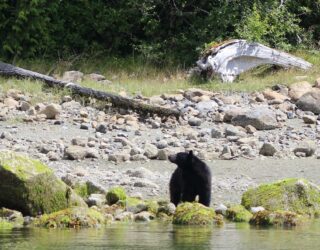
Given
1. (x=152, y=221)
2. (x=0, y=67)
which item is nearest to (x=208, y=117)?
(x=0, y=67)

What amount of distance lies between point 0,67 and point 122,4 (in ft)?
19.4

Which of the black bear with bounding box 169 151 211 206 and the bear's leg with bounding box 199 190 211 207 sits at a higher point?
the black bear with bounding box 169 151 211 206

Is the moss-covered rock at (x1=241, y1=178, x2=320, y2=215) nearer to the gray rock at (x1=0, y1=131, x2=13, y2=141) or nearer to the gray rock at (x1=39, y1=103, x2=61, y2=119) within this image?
the gray rock at (x1=0, y1=131, x2=13, y2=141)

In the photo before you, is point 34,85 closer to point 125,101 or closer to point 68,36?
point 125,101

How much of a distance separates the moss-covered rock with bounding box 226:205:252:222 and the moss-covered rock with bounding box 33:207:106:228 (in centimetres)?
140

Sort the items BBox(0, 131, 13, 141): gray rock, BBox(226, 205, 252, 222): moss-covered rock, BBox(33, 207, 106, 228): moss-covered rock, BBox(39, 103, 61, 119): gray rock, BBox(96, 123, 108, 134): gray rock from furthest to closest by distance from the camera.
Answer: BBox(39, 103, 61, 119): gray rock
BBox(96, 123, 108, 134): gray rock
BBox(0, 131, 13, 141): gray rock
BBox(226, 205, 252, 222): moss-covered rock
BBox(33, 207, 106, 228): moss-covered rock

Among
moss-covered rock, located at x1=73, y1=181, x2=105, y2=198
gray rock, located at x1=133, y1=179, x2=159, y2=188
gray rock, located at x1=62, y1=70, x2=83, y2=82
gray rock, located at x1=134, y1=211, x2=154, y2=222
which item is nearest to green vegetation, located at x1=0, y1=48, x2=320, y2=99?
gray rock, located at x1=62, y1=70, x2=83, y2=82

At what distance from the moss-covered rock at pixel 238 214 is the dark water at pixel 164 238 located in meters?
0.26

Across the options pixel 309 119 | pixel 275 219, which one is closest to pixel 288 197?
pixel 275 219

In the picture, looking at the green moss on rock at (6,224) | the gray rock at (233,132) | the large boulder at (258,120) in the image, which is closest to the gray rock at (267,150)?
the gray rock at (233,132)

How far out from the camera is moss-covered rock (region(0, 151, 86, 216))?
1049 cm

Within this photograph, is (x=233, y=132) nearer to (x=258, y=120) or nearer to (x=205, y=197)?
(x=258, y=120)

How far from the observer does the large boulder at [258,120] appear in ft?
56.3

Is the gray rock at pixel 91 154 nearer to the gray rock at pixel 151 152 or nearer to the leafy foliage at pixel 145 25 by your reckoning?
the gray rock at pixel 151 152
